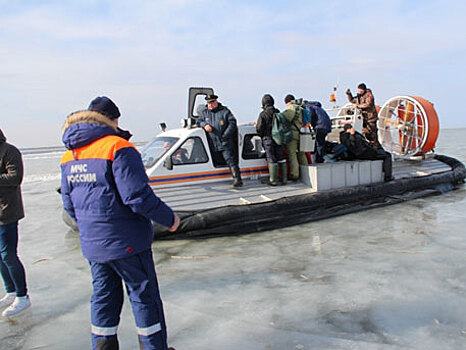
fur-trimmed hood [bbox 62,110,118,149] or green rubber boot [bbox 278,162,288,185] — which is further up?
fur-trimmed hood [bbox 62,110,118,149]

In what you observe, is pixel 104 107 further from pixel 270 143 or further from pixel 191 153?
pixel 270 143

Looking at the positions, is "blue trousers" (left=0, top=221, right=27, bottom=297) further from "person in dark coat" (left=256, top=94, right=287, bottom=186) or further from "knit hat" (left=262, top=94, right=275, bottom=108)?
"knit hat" (left=262, top=94, right=275, bottom=108)

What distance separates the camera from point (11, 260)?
2.69 metres

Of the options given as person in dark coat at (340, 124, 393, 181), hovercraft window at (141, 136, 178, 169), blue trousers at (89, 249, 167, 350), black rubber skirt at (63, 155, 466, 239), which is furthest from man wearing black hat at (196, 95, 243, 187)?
blue trousers at (89, 249, 167, 350)

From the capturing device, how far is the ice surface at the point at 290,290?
2.37m

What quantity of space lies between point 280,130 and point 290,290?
9.33 ft

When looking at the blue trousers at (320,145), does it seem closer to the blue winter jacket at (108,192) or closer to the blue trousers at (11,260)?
the blue trousers at (11,260)

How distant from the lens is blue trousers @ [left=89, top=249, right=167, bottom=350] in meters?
1.85

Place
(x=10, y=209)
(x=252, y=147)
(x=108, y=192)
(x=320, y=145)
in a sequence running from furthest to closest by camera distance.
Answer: (x=320, y=145)
(x=252, y=147)
(x=10, y=209)
(x=108, y=192)

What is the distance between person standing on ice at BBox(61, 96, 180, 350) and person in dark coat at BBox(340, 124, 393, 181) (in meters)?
5.21

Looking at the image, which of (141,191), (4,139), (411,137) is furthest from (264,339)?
(411,137)

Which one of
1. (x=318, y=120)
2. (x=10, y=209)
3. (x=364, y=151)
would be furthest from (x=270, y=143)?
(x=10, y=209)

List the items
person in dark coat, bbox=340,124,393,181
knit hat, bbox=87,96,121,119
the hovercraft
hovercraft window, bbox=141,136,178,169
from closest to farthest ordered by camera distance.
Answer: knit hat, bbox=87,96,121,119
the hovercraft
hovercraft window, bbox=141,136,178,169
person in dark coat, bbox=340,124,393,181

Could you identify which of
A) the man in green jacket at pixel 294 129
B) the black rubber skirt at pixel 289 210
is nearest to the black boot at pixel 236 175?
the black rubber skirt at pixel 289 210
